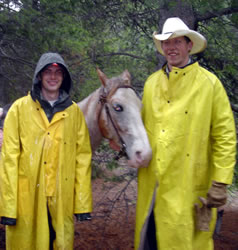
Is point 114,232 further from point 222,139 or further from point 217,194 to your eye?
point 222,139

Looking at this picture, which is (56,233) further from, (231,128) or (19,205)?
(231,128)

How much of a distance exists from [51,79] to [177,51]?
1115mm

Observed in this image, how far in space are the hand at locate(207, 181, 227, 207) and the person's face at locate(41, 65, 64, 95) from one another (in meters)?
1.56

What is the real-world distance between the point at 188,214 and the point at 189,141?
1.93ft

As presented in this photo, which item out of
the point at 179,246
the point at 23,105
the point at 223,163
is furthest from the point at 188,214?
the point at 23,105

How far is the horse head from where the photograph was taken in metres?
2.70

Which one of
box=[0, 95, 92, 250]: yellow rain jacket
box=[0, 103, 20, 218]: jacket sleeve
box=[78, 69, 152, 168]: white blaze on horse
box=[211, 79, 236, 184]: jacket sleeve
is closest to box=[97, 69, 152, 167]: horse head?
box=[78, 69, 152, 168]: white blaze on horse

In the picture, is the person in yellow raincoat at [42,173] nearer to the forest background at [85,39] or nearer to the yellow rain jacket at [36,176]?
the yellow rain jacket at [36,176]

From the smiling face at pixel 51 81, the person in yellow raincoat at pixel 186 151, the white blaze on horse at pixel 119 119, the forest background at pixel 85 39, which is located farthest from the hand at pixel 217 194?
the forest background at pixel 85 39

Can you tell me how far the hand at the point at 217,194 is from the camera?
2467mm

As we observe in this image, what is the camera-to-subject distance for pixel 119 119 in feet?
9.58

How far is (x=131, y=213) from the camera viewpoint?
598cm

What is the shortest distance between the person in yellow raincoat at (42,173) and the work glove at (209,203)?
0.95 metres

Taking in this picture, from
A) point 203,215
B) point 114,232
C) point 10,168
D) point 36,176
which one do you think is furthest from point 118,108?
point 114,232
